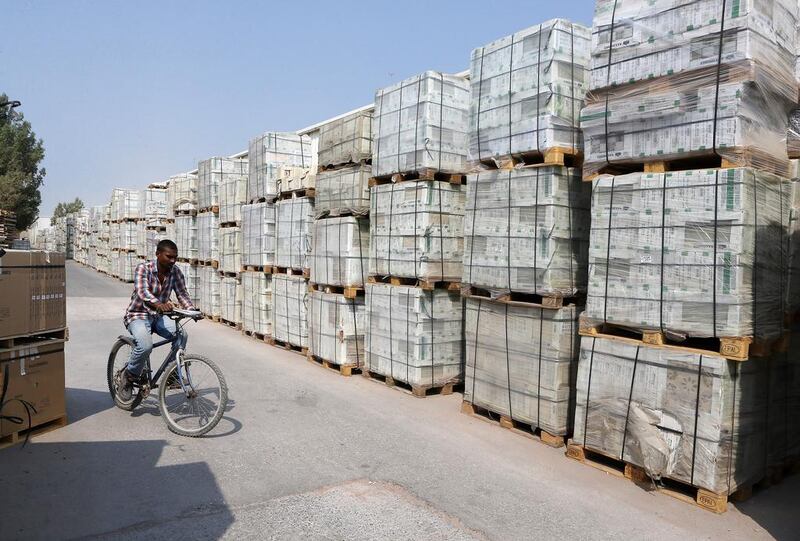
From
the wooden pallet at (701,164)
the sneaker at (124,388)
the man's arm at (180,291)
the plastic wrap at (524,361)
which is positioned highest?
the wooden pallet at (701,164)

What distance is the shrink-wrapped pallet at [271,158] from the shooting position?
11891mm

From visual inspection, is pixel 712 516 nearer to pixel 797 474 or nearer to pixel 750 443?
pixel 750 443

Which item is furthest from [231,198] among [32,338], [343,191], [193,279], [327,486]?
[327,486]

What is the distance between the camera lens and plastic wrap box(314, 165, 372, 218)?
8.94m

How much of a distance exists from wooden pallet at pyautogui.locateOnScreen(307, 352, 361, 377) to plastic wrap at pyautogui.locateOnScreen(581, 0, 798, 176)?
5.04m

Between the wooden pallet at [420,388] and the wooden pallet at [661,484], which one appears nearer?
the wooden pallet at [661,484]

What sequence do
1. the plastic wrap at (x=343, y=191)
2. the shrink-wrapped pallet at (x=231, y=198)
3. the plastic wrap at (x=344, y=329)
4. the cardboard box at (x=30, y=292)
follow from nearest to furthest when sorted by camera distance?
the cardboard box at (x=30, y=292)
the plastic wrap at (x=343, y=191)
the plastic wrap at (x=344, y=329)
the shrink-wrapped pallet at (x=231, y=198)

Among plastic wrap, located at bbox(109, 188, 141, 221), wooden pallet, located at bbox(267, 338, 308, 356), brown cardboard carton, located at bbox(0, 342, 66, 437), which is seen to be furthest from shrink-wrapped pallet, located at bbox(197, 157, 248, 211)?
plastic wrap, located at bbox(109, 188, 141, 221)

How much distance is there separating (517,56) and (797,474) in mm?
5007

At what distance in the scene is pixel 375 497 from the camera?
4555mm

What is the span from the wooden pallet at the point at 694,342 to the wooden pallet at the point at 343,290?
428cm

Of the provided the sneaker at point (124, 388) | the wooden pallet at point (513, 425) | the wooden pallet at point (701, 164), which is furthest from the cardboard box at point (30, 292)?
the wooden pallet at point (701, 164)

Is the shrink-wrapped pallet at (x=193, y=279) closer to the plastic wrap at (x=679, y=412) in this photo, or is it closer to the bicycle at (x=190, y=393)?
the bicycle at (x=190, y=393)

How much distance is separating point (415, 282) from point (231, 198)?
7.31 metres
